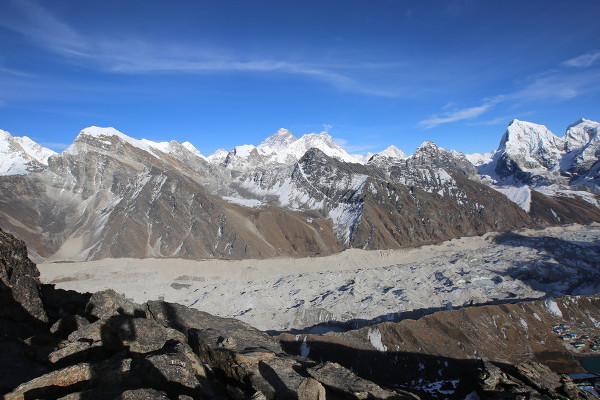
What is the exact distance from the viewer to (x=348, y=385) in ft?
59.1

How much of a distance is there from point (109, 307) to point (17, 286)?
16.0 feet

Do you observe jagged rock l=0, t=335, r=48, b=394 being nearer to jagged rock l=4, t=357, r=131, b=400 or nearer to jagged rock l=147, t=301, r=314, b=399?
jagged rock l=4, t=357, r=131, b=400

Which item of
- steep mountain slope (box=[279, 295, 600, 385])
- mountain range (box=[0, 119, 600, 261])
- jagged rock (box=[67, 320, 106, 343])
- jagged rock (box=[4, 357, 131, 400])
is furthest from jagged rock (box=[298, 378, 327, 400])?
mountain range (box=[0, 119, 600, 261])

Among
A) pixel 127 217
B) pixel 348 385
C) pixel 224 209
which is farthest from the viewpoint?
pixel 224 209

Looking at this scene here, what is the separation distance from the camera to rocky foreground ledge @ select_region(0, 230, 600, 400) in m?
13.2

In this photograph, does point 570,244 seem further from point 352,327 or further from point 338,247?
point 352,327

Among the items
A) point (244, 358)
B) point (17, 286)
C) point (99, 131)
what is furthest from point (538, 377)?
point (99, 131)

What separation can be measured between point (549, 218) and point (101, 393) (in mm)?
201796

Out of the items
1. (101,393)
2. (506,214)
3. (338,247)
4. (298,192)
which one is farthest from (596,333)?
(298,192)

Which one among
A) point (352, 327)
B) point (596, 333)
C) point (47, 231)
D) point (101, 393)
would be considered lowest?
point (596, 333)

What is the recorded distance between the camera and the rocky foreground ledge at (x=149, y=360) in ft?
43.3

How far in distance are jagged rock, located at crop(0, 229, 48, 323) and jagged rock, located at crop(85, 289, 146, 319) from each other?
2464 millimetres

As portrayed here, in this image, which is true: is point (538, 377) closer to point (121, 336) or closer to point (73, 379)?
point (121, 336)

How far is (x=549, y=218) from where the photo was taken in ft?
571
